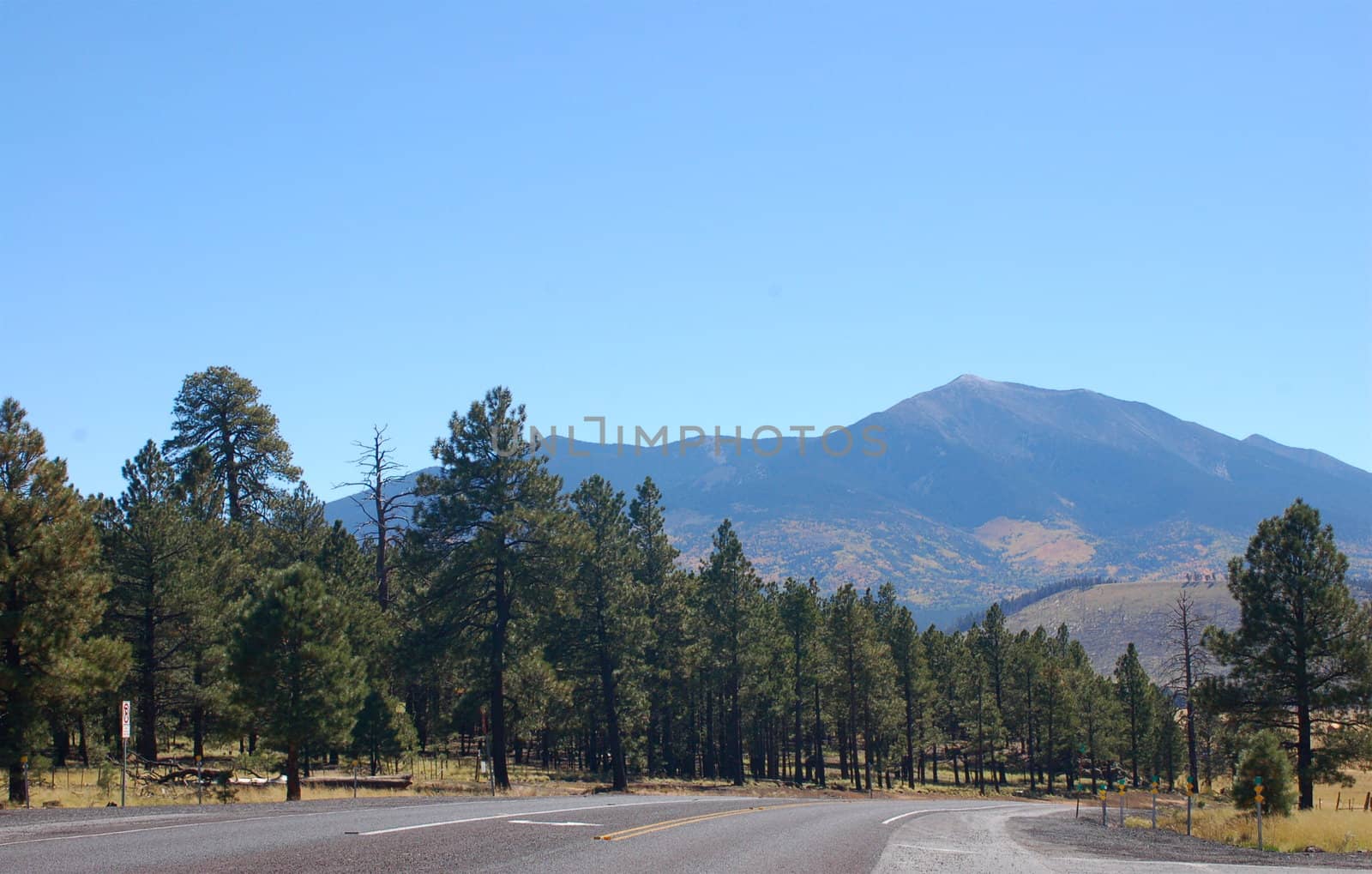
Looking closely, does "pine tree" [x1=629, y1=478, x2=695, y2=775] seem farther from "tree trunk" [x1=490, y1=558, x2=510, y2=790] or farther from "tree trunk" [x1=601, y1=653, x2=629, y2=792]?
"tree trunk" [x1=490, y1=558, x2=510, y2=790]

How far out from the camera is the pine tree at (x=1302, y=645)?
1505 inches

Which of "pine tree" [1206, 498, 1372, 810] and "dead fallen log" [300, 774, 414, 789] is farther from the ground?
"pine tree" [1206, 498, 1372, 810]

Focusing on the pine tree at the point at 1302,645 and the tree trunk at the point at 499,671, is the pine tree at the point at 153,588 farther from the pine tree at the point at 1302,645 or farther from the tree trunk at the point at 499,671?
the pine tree at the point at 1302,645

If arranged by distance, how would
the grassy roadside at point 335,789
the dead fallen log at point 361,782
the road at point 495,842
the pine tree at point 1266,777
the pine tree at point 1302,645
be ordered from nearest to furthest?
the road at point 495,842 → the grassy roadside at point 335,789 → the pine tree at point 1266,777 → the dead fallen log at point 361,782 → the pine tree at point 1302,645

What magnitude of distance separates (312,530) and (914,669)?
148 ft

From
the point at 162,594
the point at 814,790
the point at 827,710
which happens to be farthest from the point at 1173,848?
the point at 827,710

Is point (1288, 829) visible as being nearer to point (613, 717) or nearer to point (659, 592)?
point (613, 717)

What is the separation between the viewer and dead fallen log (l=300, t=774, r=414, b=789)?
1437 inches

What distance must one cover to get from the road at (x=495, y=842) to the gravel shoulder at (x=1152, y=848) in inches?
20.0

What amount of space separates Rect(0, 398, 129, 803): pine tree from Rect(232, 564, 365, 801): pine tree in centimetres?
418

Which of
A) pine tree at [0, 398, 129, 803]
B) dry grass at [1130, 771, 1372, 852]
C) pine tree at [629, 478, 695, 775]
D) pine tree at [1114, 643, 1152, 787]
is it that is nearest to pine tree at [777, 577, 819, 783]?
pine tree at [629, 478, 695, 775]

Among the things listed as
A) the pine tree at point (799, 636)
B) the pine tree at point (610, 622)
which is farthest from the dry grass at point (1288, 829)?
the pine tree at point (799, 636)

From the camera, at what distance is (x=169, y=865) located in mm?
13438

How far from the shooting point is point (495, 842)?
16.7 meters
